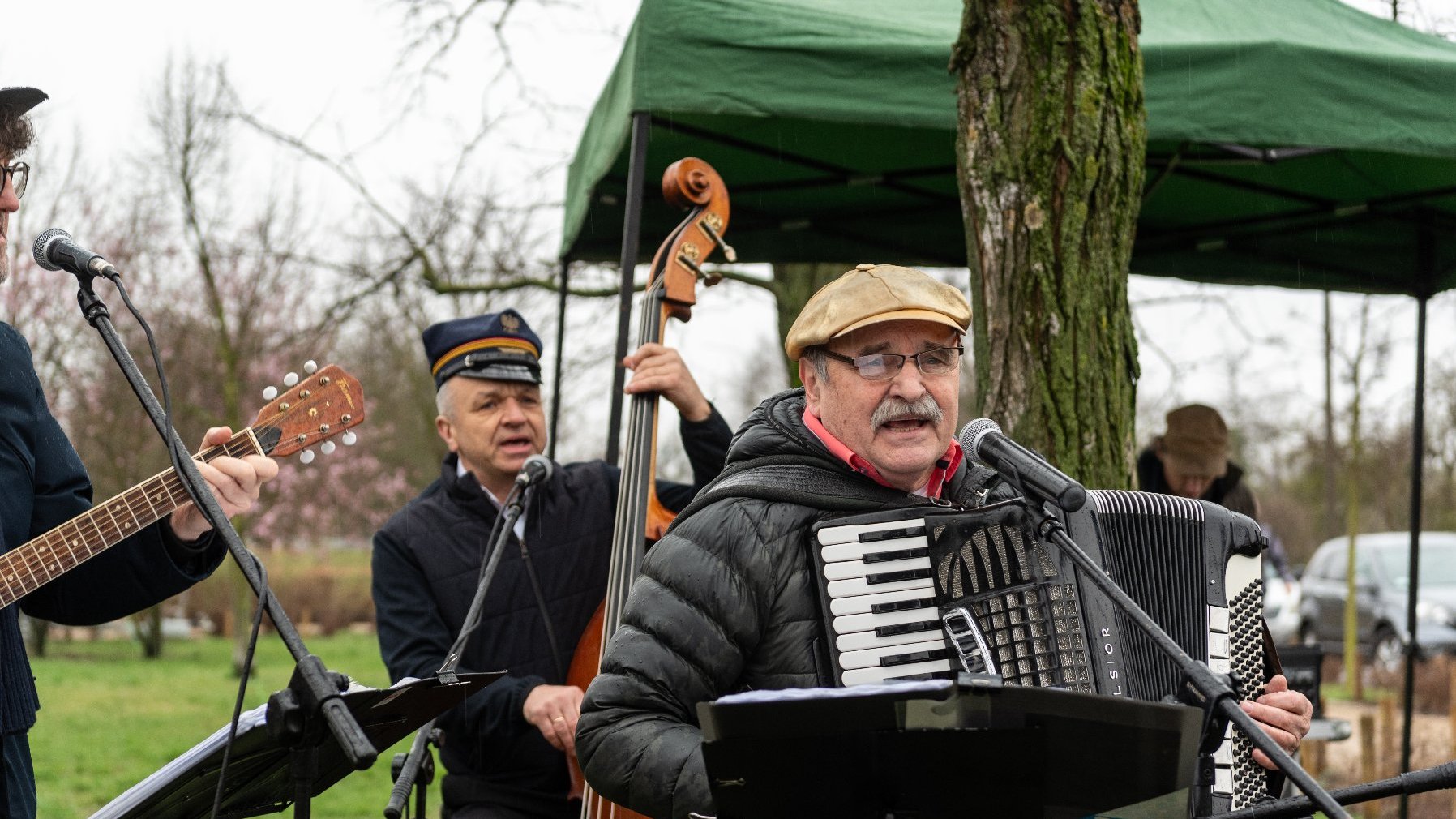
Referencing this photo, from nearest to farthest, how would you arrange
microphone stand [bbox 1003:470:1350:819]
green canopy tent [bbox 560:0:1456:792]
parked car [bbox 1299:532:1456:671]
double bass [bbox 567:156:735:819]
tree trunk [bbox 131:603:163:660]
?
microphone stand [bbox 1003:470:1350:819] → double bass [bbox 567:156:735:819] → green canopy tent [bbox 560:0:1456:792] → parked car [bbox 1299:532:1456:671] → tree trunk [bbox 131:603:163:660]

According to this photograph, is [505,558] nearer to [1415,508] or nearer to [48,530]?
[48,530]

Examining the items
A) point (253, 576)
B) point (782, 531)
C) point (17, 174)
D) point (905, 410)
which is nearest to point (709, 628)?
point (782, 531)

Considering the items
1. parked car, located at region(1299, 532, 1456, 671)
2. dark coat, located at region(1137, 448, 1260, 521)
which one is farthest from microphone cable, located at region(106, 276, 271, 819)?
Result: parked car, located at region(1299, 532, 1456, 671)

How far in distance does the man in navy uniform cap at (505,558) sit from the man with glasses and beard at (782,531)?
1.02m

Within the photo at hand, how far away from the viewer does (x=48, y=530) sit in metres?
3.01

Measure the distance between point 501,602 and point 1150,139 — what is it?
8.20 feet

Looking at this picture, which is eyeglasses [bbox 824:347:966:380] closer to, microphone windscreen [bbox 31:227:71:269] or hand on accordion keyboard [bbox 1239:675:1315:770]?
hand on accordion keyboard [bbox 1239:675:1315:770]

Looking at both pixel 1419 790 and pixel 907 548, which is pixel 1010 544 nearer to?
pixel 907 548

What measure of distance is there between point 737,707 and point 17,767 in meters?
1.67

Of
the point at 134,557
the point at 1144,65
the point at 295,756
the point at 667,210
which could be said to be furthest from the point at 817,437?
the point at 667,210

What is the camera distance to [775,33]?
173 inches

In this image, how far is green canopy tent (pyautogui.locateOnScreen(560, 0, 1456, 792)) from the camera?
4.36 metres

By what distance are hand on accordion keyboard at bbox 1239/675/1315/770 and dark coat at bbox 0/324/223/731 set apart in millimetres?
2184

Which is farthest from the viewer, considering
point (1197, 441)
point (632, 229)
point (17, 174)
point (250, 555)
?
point (1197, 441)
